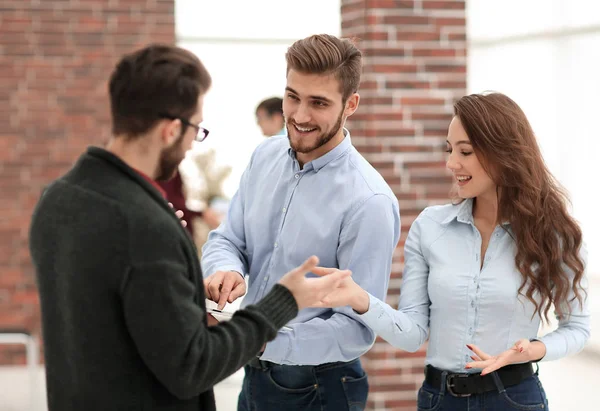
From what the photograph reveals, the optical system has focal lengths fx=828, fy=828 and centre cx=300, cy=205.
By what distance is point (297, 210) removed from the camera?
2475 mm

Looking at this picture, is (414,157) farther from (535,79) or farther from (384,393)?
(535,79)

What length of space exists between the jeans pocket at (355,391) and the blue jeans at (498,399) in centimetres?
22

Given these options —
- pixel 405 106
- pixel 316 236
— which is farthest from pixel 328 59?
pixel 405 106

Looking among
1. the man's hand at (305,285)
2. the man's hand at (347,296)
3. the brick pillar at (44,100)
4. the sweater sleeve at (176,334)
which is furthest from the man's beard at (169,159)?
the brick pillar at (44,100)

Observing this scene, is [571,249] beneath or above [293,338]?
above

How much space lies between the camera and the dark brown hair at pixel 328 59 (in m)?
2.39

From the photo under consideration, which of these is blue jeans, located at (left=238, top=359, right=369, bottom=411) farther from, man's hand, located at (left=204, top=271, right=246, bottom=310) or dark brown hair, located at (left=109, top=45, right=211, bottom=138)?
dark brown hair, located at (left=109, top=45, right=211, bottom=138)

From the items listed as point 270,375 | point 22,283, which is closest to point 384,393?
point 270,375

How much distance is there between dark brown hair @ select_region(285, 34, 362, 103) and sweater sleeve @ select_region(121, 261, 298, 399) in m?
0.97

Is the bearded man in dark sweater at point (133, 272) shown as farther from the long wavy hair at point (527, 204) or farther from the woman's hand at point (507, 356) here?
the long wavy hair at point (527, 204)

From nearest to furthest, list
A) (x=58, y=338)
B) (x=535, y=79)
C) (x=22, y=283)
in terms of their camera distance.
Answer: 1. (x=58, y=338)
2. (x=22, y=283)
3. (x=535, y=79)

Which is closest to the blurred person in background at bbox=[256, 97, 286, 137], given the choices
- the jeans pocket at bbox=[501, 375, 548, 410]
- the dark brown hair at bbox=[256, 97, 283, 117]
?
the dark brown hair at bbox=[256, 97, 283, 117]

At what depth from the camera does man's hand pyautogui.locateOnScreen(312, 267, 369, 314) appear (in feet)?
7.07

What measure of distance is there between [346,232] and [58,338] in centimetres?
96
